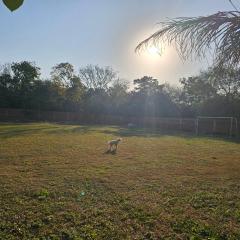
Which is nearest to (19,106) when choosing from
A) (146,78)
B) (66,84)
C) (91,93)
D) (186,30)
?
(66,84)

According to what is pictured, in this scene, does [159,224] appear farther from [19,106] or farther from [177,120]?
[19,106]

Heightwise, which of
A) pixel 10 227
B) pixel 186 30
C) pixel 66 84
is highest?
pixel 66 84

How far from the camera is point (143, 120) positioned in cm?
4947

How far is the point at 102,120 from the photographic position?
54.2 m

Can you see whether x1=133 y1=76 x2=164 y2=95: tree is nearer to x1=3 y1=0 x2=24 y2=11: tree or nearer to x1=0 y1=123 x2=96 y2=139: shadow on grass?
x1=0 y1=123 x2=96 y2=139: shadow on grass

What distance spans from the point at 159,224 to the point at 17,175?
183 inches

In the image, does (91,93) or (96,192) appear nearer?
(96,192)

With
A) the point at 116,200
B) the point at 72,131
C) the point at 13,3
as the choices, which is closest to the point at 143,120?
the point at 72,131

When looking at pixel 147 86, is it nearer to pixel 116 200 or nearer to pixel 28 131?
pixel 28 131

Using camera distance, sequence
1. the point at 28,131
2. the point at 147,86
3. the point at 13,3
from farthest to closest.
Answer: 1. the point at 147,86
2. the point at 28,131
3. the point at 13,3

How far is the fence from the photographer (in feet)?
120

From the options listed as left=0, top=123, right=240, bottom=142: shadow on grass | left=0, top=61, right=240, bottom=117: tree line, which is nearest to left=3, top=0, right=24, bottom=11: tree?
left=0, top=123, right=240, bottom=142: shadow on grass

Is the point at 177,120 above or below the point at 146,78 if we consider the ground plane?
below

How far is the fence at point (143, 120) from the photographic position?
36.6 metres
